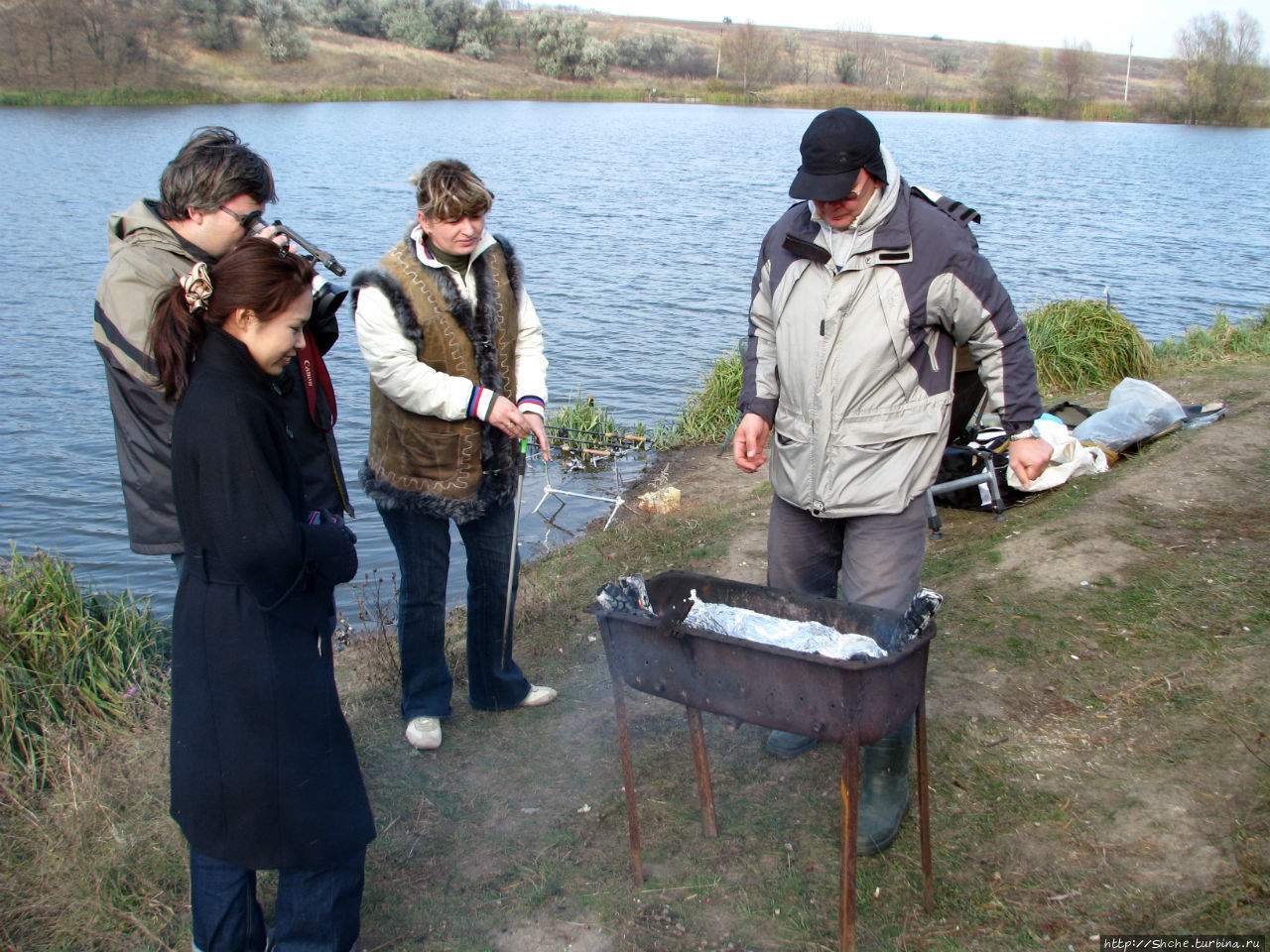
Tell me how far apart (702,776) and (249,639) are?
4.88 feet

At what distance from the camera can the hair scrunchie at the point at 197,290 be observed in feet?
6.99

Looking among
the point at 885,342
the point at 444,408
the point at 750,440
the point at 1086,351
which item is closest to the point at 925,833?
the point at 750,440

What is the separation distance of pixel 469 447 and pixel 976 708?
2077 mm

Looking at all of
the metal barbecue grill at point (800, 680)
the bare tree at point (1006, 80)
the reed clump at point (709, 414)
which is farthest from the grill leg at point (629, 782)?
the bare tree at point (1006, 80)

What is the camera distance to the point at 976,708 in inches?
147

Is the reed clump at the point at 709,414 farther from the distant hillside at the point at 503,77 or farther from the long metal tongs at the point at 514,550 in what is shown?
the distant hillside at the point at 503,77

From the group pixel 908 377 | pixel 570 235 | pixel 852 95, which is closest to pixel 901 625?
pixel 908 377

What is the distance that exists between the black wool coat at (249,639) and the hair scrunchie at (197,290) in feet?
0.23

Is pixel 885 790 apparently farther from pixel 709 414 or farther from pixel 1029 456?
pixel 709 414

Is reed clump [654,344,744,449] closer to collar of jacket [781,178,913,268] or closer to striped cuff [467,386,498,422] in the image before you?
striped cuff [467,386,498,422]

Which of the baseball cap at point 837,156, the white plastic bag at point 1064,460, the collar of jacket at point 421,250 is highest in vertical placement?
the baseball cap at point 837,156

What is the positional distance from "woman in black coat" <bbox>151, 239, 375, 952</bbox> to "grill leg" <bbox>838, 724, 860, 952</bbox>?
1146mm

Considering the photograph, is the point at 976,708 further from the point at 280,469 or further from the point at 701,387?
the point at 701,387

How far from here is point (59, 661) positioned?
176 inches
